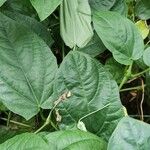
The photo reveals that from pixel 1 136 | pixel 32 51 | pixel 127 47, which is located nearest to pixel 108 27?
pixel 127 47

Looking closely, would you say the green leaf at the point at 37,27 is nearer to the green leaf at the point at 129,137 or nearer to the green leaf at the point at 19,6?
the green leaf at the point at 19,6

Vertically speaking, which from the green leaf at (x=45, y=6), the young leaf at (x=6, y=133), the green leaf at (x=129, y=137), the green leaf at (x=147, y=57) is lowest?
the young leaf at (x=6, y=133)

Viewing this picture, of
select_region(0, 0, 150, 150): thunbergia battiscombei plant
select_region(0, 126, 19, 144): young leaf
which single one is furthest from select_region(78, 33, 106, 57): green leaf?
select_region(0, 126, 19, 144): young leaf

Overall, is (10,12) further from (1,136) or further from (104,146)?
(104,146)

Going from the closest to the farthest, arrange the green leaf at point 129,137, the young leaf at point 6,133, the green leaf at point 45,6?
the green leaf at point 129,137 < the green leaf at point 45,6 < the young leaf at point 6,133

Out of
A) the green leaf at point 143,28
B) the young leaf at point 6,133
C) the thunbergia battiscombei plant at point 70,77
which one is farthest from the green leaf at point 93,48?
the young leaf at point 6,133

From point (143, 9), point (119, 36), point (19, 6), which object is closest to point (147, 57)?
point (119, 36)
